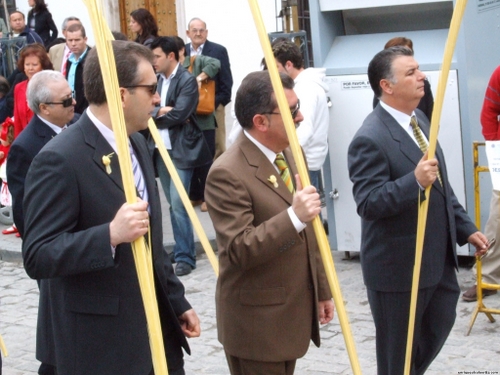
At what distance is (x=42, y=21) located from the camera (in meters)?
11.9

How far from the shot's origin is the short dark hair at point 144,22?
890 cm

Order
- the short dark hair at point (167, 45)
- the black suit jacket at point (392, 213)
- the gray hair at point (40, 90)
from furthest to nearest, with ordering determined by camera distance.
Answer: the short dark hair at point (167, 45), the gray hair at point (40, 90), the black suit jacket at point (392, 213)

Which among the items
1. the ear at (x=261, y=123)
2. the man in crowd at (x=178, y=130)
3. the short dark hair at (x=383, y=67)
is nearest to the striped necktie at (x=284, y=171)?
the ear at (x=261, y=123)

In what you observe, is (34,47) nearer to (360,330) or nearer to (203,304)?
(203,304)

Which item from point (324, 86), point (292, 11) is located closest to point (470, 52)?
point (324, 86)

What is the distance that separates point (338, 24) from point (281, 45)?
0.65m

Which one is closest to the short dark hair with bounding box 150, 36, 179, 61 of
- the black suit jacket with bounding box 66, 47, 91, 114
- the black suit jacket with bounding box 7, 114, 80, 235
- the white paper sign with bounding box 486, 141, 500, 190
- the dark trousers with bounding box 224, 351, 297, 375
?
the black suit jacket with bounding box 66, 47, 91, 114

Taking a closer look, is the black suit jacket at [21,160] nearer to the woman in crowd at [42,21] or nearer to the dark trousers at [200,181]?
the dark trousers at [200,181]

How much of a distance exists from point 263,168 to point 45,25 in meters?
9.23

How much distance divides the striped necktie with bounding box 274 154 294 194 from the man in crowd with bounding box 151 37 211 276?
3817mm

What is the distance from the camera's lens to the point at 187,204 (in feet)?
12.3

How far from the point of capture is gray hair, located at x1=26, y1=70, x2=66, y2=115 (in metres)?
4.95

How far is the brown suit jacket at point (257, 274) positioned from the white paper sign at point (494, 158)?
231 centimetres

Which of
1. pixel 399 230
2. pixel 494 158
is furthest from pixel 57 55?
pixel 399 230
